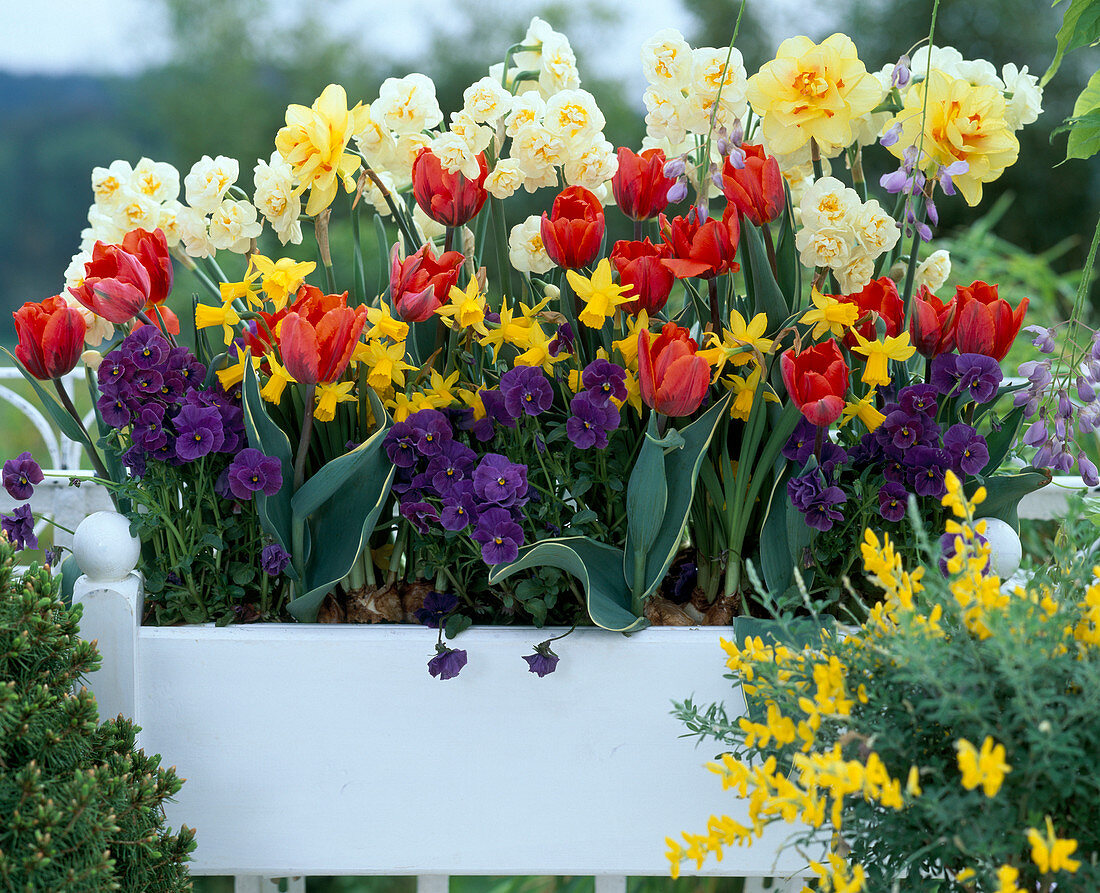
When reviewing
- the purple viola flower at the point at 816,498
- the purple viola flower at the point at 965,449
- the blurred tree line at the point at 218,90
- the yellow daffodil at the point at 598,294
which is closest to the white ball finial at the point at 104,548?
the yellow daffodil at the point at 598,294

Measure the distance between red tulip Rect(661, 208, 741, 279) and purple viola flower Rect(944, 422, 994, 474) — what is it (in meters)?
0.22

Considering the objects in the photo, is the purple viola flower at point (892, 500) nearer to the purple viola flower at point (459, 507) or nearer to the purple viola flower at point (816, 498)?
the purple viola flower at point (816, 498)

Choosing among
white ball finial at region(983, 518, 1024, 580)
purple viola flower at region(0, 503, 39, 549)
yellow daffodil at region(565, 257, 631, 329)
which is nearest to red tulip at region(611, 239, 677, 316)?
yellow daffodil at region(565, 257, 631, 329)

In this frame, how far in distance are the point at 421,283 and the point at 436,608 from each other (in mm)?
274

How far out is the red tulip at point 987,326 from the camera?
0.81 meters

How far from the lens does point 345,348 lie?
0.74 metres

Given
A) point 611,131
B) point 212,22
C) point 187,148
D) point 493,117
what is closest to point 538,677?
point 493,117

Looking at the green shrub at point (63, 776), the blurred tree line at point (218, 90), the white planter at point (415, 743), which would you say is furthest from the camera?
the blurred tree line at point (218, 90)

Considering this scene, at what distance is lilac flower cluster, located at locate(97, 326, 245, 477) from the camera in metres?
0.79

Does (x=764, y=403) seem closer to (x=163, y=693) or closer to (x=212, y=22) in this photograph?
(x=163, y=693)

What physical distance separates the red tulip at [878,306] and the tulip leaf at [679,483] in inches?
4.9

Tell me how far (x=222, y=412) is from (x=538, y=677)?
1.13 ft

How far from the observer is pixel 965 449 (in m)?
0.80

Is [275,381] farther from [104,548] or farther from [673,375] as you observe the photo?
[673,375]
